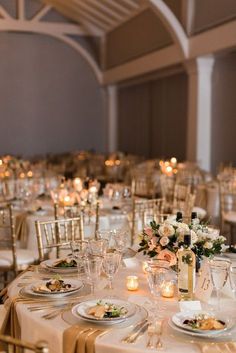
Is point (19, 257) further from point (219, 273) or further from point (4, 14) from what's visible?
point (4, 14)

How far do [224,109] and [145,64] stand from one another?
2629mm

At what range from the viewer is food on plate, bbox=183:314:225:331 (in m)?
2.21

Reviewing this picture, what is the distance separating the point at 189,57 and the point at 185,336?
8.33m

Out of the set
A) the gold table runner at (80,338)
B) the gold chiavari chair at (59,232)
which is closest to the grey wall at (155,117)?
the gold chiavari chair at (59,232)

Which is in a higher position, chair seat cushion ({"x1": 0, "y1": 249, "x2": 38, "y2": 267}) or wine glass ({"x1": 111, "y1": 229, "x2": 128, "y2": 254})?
wine glass ({"x1": 111, "y1": 229, "x2": 128, "y2": 254})

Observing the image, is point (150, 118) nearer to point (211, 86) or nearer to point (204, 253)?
point (211, 86)

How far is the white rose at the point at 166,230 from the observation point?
2809 millimetres

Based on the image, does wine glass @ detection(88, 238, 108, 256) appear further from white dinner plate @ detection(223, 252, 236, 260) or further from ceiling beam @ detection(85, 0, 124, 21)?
ceiling beam @ detection(85, 0, 124, 21)

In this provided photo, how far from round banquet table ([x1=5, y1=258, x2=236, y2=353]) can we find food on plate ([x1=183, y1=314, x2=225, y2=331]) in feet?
0.20

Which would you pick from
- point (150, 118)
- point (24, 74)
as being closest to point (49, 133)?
point (24, 74)

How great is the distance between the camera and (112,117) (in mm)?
15578

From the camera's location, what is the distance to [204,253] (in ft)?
9.19

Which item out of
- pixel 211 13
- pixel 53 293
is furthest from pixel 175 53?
pixel 53 293

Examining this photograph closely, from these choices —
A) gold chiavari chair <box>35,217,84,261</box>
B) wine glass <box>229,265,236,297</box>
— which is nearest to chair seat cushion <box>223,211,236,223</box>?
gold chiavari chair <box>35,217,84,261</box>
